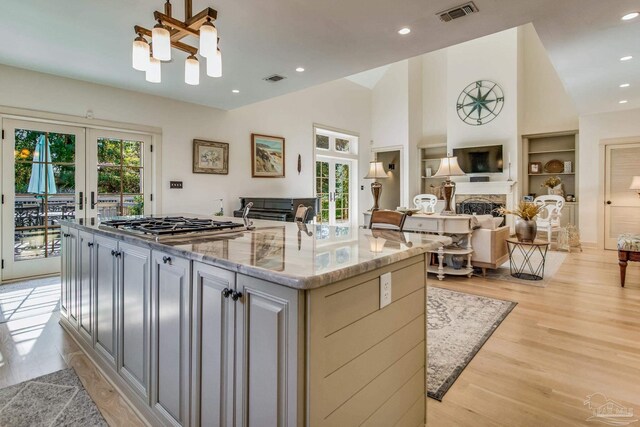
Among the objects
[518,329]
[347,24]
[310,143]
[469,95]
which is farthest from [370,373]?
[469,95]

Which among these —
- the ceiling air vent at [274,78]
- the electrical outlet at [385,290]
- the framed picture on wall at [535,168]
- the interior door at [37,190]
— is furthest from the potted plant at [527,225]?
the interior door at [37,190]

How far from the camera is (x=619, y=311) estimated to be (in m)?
3.19

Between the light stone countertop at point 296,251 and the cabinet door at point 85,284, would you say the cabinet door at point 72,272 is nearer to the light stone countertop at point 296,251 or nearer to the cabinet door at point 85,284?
the cabinet door at point 85,284

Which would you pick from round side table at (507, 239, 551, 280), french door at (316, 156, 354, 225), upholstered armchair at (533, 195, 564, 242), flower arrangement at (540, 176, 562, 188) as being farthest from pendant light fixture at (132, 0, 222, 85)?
flower arrangement at (540, 176, 562, 188)

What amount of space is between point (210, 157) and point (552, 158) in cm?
755

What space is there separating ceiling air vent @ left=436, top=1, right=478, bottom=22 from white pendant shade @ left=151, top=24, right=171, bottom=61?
2166mm

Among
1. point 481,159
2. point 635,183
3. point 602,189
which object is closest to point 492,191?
point 481,159

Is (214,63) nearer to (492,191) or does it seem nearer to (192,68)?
(192,68)

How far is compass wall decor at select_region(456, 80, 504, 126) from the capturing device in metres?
7.73

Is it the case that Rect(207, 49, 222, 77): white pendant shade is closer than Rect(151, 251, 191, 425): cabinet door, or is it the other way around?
Rect(151, 251, 191, 425): cabinet door

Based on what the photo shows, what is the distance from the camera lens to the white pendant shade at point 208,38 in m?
1.95

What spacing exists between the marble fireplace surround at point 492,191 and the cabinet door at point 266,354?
301 inches

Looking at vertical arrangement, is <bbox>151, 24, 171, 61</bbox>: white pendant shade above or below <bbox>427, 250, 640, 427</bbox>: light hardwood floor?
above

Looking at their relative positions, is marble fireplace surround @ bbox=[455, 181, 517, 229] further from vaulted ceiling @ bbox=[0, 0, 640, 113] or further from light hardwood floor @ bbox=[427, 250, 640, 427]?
light hardwood floor @ bbox=[427, 250, 640, 427]
